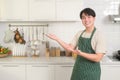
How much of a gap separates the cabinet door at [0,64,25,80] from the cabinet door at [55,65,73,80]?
1.61 ft

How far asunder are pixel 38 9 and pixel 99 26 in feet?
3.45

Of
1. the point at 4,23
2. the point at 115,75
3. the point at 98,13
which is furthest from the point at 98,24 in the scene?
the point at 4,23

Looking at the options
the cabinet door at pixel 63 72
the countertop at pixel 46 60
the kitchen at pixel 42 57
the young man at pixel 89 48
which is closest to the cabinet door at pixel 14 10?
the kitchen at pixel 42 57

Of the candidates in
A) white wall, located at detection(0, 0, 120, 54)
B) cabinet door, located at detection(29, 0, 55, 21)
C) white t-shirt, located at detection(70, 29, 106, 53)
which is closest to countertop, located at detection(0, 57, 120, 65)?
white wall, located at detection(0, 0, 120, 54)

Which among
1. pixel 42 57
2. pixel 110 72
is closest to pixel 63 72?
pixel 42 57

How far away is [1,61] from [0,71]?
0.14 meters

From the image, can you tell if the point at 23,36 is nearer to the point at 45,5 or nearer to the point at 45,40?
the point at 45,40

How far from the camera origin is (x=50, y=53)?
3.40 metres

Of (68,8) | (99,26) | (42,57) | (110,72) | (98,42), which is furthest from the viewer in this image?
(99,26)

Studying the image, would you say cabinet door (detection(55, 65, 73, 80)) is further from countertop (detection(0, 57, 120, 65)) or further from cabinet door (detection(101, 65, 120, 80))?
cabinet door (detection(101, 65, 120, 80))

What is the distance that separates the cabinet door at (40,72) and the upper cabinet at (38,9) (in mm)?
733

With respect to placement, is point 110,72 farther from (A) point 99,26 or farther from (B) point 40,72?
(B) point 40,72

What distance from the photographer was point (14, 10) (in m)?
3.15

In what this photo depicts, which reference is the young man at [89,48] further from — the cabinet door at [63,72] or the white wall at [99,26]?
the white wall at [99,26]
